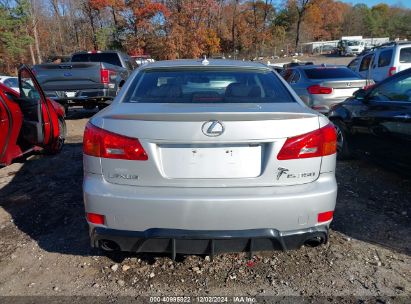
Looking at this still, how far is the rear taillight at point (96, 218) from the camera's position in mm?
2728

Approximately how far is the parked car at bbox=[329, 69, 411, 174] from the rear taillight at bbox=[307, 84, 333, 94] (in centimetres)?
302

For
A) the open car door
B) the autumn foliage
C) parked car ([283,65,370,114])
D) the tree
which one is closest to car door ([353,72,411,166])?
parked car ([283,65,370,114])

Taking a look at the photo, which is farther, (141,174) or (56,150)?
(56,150)

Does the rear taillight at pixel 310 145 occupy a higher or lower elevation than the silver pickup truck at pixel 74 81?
higher

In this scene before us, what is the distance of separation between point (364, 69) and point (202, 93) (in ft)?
44.7

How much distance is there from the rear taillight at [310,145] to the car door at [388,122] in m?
2.00

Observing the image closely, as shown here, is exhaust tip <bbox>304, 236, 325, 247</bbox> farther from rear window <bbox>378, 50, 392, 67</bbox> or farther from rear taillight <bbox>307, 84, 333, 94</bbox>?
rear window <bbox>378, 50, 392, 67</bbox>

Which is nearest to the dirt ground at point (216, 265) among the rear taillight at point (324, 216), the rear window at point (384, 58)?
the rear taillight at point (324, 216)

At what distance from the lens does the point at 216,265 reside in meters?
3.29

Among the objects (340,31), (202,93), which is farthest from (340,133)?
(340,31)

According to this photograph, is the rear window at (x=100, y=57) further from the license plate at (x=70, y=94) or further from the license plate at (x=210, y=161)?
the license plate at (x=210, y=161)

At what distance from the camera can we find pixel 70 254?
11.3ft

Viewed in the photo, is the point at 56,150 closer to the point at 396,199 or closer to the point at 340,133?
the point at 340,133

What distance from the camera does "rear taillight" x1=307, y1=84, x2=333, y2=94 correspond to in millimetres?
8914
